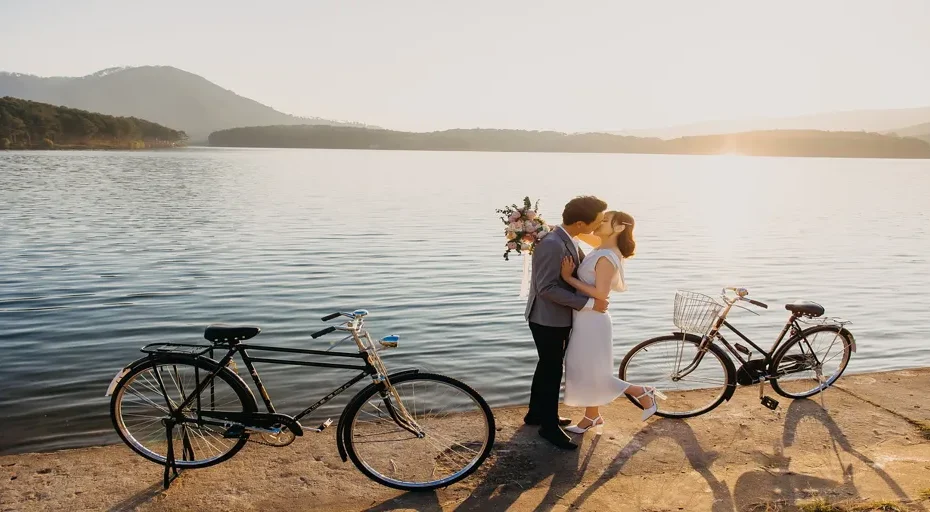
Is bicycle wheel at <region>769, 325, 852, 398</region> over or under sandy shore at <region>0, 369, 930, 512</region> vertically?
over

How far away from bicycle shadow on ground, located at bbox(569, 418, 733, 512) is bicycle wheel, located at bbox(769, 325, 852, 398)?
1400 mm

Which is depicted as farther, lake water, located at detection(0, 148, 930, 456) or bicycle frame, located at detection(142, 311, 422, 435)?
lake water, located at detection(0, 148, 930, 456)

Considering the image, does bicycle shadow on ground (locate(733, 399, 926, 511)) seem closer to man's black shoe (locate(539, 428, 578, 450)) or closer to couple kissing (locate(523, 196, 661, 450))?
couple kissing (locate(523, 196, 661, 450))

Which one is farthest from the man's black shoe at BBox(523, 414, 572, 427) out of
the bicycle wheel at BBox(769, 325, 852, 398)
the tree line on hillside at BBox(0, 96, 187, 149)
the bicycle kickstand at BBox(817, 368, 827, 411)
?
the tree line on hillside at BBox(0, 96, 187, 149)

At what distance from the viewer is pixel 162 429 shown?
24.1ft

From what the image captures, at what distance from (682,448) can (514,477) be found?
1632 mm

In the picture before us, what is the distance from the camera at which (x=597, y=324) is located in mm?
6121

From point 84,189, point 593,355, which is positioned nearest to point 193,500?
point 593,355

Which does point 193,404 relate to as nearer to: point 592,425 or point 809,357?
point 592,425

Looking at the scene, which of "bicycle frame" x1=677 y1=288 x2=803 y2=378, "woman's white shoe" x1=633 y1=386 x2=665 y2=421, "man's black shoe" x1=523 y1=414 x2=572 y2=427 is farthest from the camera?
"bicycle frame" x1=677 y1=288 x2=803 y2=378

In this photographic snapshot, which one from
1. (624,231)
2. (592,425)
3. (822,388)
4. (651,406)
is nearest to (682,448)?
(651,406)

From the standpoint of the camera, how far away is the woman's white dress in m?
6.10

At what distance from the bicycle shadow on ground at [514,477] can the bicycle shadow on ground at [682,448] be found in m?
0.21

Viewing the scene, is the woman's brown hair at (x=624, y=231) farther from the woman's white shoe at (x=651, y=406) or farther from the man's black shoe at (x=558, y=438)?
the man's black shoe at (x=558, y=438)
